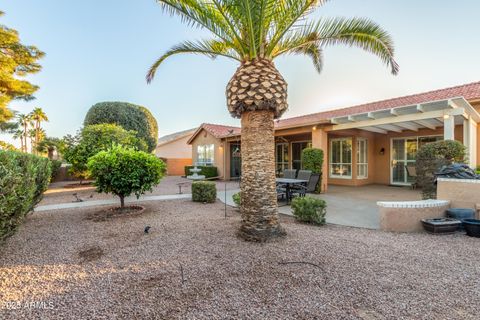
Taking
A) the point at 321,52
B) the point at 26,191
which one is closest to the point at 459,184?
the point at 321,52

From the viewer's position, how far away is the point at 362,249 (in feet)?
14.9

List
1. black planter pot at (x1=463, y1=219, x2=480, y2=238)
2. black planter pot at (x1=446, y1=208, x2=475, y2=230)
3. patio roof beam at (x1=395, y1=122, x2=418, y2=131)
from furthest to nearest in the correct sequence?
patio roof beam at (x1=395, y1=122, x2=418, y2=131) → black planter pot at (x1=446, y1=208, x2=475, y2=230) → black planter pot at (x1=463, y1=219, x2=480, y2=238)

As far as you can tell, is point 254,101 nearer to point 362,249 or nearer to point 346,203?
point 362,249

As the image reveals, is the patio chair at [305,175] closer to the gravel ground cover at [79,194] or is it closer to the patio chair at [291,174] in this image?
the patio chair at [291,174]

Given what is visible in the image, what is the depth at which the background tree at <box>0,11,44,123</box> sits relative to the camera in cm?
1644

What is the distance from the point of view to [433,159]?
24.1 feet

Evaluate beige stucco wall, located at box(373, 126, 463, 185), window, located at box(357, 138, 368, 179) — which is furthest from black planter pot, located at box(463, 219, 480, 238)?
beige stucco wall, located at box(373, 126, 463, 185)

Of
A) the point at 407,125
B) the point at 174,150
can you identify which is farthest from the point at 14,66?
the point at 407,125

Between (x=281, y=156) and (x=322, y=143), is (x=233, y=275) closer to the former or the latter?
(x=322, y=143)

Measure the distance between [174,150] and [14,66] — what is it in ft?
54.9

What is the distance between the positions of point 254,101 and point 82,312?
13.2 ft

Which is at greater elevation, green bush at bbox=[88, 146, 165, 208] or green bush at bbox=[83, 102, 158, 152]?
green bush at bbox=[83, 102, 158, 152]

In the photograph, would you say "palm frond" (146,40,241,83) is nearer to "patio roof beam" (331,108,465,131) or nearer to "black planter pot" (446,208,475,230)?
"black planter pot" (446,208,475,230)

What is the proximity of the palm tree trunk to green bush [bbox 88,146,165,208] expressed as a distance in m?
4.25
